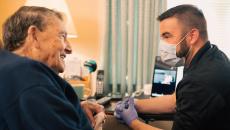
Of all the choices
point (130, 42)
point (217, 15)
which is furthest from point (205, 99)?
point (217, 15)

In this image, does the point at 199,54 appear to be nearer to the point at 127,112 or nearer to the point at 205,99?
the point at 205,99

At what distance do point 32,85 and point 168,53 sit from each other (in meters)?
1.23

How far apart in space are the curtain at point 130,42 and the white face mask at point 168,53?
1.20ft

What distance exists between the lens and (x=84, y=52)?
2.55m

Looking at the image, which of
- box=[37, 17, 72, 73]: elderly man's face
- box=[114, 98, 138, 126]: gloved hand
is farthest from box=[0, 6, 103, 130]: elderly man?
box=[114, 98, 138, 126]: gloved hand

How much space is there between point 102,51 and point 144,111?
73 centimetres

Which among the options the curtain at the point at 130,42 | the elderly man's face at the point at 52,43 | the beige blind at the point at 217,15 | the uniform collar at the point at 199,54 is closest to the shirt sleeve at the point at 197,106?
the uniform collar at the point at 199,54

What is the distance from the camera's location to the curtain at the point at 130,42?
2400 millimetres

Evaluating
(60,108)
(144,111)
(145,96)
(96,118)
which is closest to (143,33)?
(145,96)

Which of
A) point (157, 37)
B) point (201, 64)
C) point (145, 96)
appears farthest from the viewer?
point (157, 37)

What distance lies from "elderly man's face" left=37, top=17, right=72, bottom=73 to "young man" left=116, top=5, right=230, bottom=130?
1.98ft

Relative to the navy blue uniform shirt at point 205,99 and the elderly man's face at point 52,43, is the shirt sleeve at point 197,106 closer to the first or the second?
the navy blue uniform shirt at point 205,99

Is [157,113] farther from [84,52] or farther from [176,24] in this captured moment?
[84,52]

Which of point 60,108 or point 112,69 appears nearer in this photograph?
point 60,108
